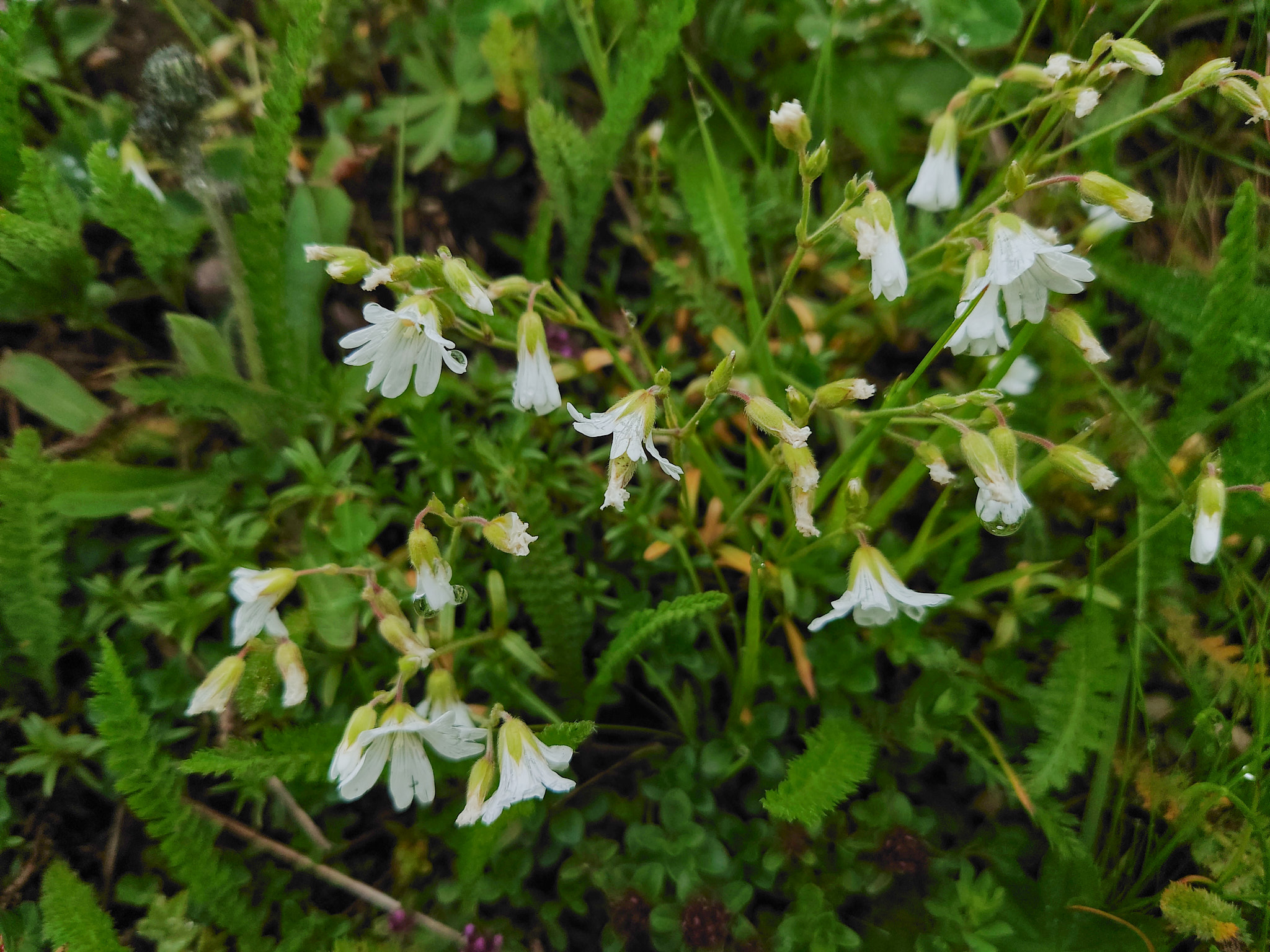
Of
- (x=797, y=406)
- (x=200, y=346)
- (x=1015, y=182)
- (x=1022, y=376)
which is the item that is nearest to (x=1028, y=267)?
(x=1015, y=182)

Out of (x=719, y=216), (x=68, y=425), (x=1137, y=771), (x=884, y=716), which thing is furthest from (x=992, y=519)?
(x=68, y=425)

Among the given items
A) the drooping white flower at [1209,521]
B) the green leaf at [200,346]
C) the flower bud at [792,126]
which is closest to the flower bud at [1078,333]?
the drooping white flower at [1209,521]

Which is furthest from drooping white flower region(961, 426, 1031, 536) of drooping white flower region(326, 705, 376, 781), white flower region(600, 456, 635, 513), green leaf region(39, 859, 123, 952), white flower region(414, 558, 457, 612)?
green leaf region(39, 859, 123, 952)

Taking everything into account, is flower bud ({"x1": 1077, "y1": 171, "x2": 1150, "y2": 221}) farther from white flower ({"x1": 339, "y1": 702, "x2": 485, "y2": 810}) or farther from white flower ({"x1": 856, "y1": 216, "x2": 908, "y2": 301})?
white flower ({"x1": 339, "y1": 702, "x2": 485, "y2": 810})

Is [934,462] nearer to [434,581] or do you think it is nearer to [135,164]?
[434,581]

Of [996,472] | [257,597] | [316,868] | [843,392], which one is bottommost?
[316,868]

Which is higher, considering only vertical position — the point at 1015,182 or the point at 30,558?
the point at 1015,182

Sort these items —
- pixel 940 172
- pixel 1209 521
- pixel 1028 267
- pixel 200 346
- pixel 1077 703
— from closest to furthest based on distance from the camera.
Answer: pixel 1028 267, pixel 1209 521, pixel 1077 703, pixel 940 172, pixel 200 346

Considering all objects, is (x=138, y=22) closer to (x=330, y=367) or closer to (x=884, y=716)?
(x=330, y=367)
